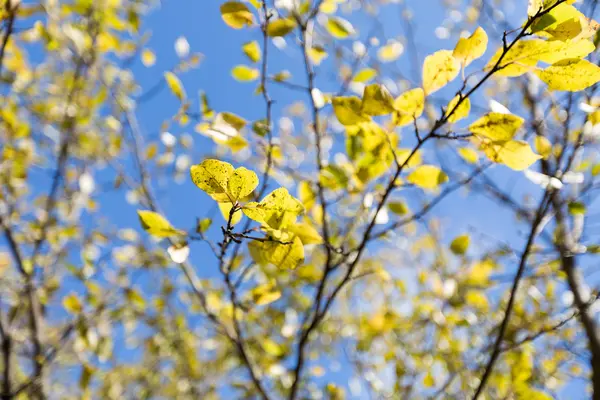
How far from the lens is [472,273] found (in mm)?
2193

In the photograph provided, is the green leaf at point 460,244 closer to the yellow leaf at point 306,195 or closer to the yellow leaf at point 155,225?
the yellow leaf at point 306,195

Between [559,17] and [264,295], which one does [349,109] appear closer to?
[559,17]

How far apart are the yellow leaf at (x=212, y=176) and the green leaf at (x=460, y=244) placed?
0.97 meters

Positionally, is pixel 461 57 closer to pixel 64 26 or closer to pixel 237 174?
pixel 237 174

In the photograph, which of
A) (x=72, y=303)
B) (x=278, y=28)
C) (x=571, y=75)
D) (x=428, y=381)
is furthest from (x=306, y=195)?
(x=72, y=303)

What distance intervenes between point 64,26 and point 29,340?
1627 mm

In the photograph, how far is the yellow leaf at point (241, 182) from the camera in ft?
1.95

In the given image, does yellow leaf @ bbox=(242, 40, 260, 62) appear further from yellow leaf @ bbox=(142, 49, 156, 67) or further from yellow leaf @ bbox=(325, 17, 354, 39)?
yellow leaf @ bbox=(142, 49, 156, 67)

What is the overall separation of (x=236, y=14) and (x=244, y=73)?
273 millimetres

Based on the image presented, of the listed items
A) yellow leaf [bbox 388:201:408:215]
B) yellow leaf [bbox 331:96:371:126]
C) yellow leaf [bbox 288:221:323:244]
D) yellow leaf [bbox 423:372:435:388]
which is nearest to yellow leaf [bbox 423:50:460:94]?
yellow leaf [bbox 331:96:371:126]

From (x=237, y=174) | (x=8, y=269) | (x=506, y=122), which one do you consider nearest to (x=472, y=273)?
(x=506, y=122)

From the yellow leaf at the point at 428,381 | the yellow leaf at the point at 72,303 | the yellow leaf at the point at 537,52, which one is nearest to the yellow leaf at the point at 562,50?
the yellow leaf at the point at 537,52

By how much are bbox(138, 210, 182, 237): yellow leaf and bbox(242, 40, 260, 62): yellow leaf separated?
0.64 meters

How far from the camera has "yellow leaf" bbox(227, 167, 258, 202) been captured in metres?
0.60
